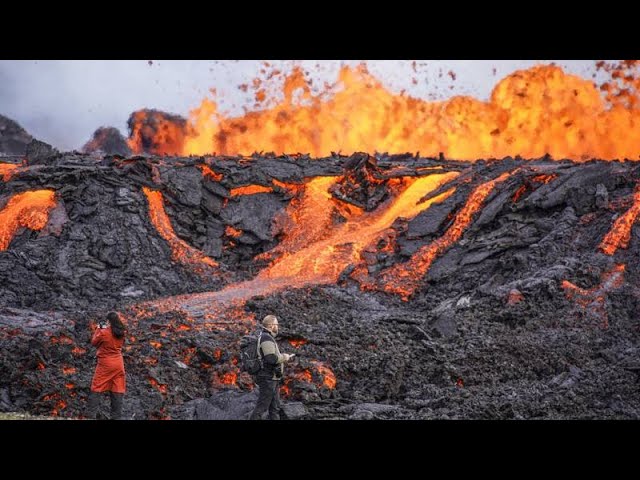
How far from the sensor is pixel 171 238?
29.2m

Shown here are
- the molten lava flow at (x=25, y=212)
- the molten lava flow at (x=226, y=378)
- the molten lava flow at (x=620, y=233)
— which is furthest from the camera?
the molten lava flow at (x=25, y=212)

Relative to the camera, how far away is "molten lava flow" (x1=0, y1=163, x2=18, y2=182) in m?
29.8

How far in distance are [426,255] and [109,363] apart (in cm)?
1467

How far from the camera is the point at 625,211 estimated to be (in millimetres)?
24031

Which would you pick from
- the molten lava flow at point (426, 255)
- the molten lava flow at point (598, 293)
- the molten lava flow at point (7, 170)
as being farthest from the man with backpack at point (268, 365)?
the molten lava flow at point (7, 170)

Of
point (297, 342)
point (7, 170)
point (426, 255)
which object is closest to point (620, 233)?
point (426, 255)

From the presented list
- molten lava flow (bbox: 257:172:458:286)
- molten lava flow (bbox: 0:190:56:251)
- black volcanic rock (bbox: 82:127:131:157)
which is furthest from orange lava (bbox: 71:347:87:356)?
black volcanic rock (bbox: 82:127:131:157)

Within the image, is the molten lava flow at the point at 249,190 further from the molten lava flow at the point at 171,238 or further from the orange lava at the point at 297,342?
the orange lava at the point at 297,342

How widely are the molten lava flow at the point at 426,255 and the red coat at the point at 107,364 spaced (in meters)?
12.9

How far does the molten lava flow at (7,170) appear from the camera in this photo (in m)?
29.8

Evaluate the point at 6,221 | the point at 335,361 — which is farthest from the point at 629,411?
the point at 6,221

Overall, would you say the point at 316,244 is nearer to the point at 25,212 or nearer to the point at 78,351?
the point at 25,212

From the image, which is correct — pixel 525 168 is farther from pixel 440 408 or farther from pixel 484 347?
pixel 440 408

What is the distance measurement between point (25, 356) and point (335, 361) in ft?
21.4
